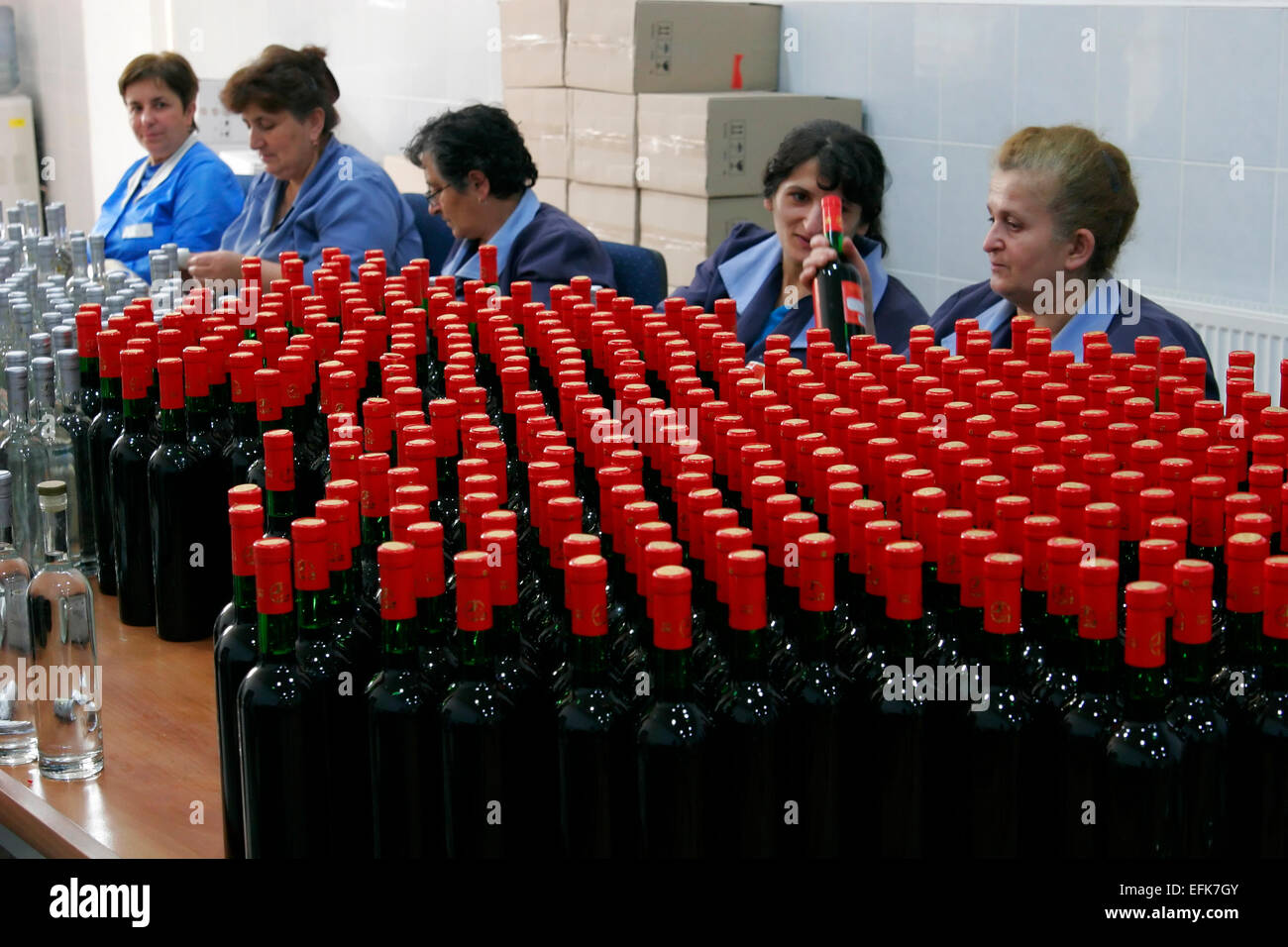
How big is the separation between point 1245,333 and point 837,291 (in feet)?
4.90

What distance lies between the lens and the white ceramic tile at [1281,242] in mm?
3670

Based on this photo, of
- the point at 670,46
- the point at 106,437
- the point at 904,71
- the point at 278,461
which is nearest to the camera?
the point at 278,461

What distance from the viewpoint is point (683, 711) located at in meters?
1.08

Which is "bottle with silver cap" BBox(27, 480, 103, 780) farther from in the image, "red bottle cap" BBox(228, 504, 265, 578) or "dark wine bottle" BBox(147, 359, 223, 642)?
"red bottle cap" BBox(228, 504, 265, 578)

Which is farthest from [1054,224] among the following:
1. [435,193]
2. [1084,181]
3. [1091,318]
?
[435,193]

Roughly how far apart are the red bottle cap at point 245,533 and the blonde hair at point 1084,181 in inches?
71.5

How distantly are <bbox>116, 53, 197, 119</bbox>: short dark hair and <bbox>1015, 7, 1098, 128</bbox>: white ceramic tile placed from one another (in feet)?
7.91

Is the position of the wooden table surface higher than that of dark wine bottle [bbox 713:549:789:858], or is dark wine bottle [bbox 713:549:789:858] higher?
dark wine bottle [bbox 713:549:789:858]

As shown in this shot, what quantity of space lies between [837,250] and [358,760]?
1811 mm

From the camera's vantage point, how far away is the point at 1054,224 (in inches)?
106

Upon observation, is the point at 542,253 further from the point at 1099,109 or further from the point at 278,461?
the point at 278,461

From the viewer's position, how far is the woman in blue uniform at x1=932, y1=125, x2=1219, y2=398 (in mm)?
2670

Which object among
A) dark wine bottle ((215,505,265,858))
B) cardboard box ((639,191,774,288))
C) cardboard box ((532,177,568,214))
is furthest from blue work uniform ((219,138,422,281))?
dark wine bottle ((215,505,265,858))

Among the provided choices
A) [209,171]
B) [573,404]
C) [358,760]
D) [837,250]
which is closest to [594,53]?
[209,171]
